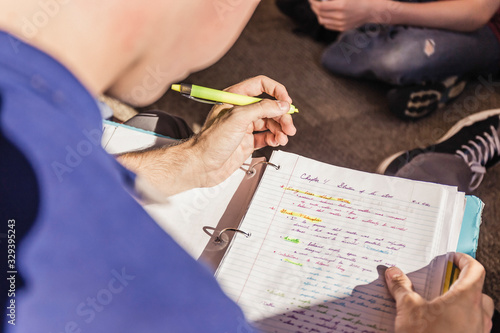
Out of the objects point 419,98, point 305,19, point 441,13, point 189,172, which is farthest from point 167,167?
point 305,19

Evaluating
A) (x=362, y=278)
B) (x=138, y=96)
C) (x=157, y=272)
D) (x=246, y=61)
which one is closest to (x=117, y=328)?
(x=157, y=272)

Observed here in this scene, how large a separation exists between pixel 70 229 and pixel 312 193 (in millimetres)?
466

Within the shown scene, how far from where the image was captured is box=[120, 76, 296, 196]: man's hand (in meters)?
0.71

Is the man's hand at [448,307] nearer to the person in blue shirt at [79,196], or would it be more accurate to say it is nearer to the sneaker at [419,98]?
the person in blue shirt at [79,196]

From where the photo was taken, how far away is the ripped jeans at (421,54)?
1380 millimetres

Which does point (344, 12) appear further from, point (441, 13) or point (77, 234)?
point (77, 234)

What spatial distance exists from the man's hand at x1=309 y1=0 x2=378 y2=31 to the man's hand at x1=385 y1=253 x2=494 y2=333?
1076 millimetres

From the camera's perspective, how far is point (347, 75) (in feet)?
5.05

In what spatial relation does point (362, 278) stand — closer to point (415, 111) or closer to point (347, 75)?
point (415, 111)

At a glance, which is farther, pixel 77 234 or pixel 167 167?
pixel 167 167

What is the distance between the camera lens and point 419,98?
1.39 metres

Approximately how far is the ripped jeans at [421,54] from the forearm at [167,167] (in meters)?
0.89

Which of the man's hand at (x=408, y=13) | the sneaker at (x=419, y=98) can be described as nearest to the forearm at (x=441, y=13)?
the man's hand at (x=408, y=13)

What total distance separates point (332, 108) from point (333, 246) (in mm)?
914
